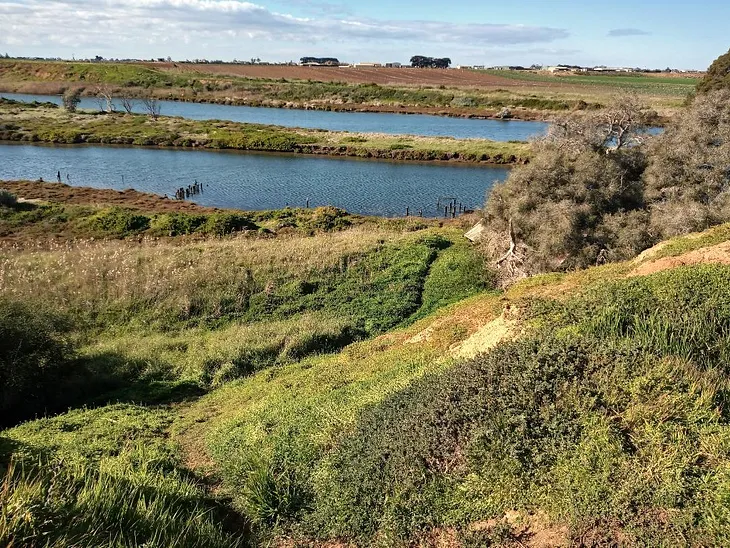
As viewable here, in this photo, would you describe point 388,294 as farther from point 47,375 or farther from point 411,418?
point 411,418

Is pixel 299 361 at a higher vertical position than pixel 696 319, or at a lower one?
lower

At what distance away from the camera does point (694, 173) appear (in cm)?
1988

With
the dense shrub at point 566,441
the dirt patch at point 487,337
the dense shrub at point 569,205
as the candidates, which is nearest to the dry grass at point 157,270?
the dense shrub at point 569,205

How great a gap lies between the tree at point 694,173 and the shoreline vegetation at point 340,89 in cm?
7789

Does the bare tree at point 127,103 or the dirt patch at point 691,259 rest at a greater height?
the bare tree at point 127,103

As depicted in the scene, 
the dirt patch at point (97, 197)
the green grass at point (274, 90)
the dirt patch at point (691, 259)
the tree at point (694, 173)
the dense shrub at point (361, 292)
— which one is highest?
the green grass at point (274, 90)

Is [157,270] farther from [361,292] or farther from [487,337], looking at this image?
[487,337]

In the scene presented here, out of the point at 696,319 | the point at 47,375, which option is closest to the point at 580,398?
the point at 696,319

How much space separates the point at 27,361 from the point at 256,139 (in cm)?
6275

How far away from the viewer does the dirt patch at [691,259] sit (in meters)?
10.6

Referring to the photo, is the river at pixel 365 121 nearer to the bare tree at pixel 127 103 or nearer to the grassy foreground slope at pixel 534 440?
the bare tree at pixel 127 103

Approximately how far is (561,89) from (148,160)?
108 m

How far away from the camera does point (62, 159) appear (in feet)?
200

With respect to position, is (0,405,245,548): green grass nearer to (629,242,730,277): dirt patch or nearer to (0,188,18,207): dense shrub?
(629,242,730,277): dirt patch
